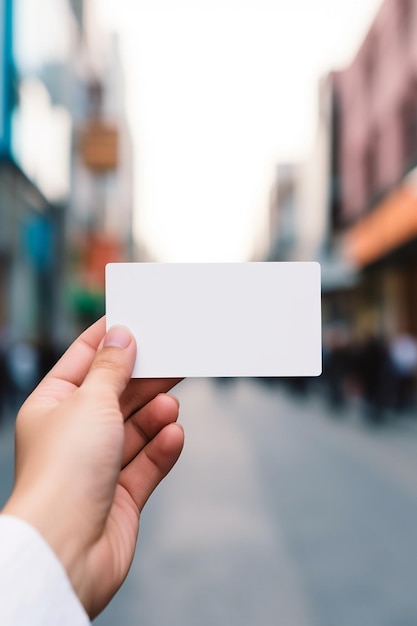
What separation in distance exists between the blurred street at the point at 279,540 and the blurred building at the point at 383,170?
940 cm

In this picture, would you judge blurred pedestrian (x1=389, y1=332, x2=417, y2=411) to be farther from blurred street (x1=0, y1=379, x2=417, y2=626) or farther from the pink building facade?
the pink building facade

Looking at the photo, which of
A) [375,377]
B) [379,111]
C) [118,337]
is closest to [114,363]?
[118,337]

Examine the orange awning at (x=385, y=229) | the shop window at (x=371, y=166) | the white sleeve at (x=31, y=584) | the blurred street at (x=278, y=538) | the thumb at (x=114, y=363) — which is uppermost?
the shop window at (x=371, y=166)

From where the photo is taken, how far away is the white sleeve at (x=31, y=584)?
47.8 inches

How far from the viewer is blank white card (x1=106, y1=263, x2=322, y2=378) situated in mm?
1544

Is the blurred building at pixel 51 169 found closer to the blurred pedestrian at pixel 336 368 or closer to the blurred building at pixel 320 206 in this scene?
the blurred pedestrian at pixel 336 368

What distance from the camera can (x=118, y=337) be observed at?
1.57 metres

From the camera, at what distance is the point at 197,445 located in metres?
11.1

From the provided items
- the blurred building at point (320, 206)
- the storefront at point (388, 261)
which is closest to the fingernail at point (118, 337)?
the storefront at point (388, 261)

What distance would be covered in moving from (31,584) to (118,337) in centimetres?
49

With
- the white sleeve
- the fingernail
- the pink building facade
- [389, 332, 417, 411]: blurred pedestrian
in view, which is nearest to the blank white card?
the fingernail

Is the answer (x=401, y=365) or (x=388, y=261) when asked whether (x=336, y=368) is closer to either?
(x=401, y=365)

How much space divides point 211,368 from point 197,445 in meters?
9.65

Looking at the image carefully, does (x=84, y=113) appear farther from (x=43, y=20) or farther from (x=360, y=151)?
(x=43, y=20)
